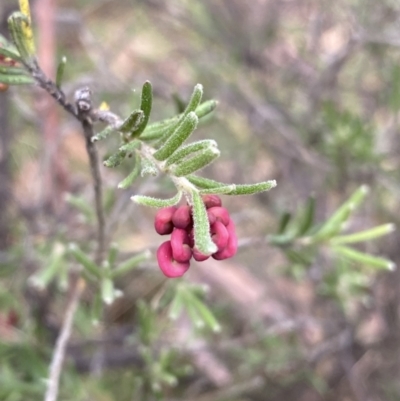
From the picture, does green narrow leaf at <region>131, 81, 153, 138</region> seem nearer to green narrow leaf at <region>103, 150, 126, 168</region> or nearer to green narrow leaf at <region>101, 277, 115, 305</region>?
green narrow leaf at <region>103, 150, 126, 168</region>

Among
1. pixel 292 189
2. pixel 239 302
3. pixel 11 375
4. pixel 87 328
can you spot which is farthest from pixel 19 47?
pixel 239 302

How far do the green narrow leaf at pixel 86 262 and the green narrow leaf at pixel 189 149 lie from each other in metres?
0.39

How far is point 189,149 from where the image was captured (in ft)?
2.24

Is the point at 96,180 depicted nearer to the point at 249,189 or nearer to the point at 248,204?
the point at 249,189

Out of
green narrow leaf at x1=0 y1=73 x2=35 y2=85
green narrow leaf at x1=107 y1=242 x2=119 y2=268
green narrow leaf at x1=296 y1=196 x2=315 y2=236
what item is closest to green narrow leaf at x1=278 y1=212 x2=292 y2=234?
green narrow leaf at x1=296 y1=196 x2=315 y2=236

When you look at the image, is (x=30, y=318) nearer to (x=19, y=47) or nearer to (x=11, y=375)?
(x=11, y=375)

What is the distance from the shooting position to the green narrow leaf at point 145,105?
0.69 meters

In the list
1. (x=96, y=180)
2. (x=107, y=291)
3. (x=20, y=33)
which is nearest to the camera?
(x=20, y=33)

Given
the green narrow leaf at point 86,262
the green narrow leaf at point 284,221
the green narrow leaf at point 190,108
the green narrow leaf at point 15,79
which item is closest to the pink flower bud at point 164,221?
the green narrow leaf at point 190,108

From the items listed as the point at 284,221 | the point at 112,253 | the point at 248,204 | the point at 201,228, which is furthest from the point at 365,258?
the point at 248,204

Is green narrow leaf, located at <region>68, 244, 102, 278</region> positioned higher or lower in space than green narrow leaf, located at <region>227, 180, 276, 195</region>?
lower

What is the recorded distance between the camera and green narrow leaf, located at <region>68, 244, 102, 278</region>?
1024 millimetres

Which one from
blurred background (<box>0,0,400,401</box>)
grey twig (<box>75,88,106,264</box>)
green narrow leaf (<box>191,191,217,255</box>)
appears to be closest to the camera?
green narrow leaf (<box>191,191,217,255</box>)

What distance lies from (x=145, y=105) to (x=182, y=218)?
0.16 meters
